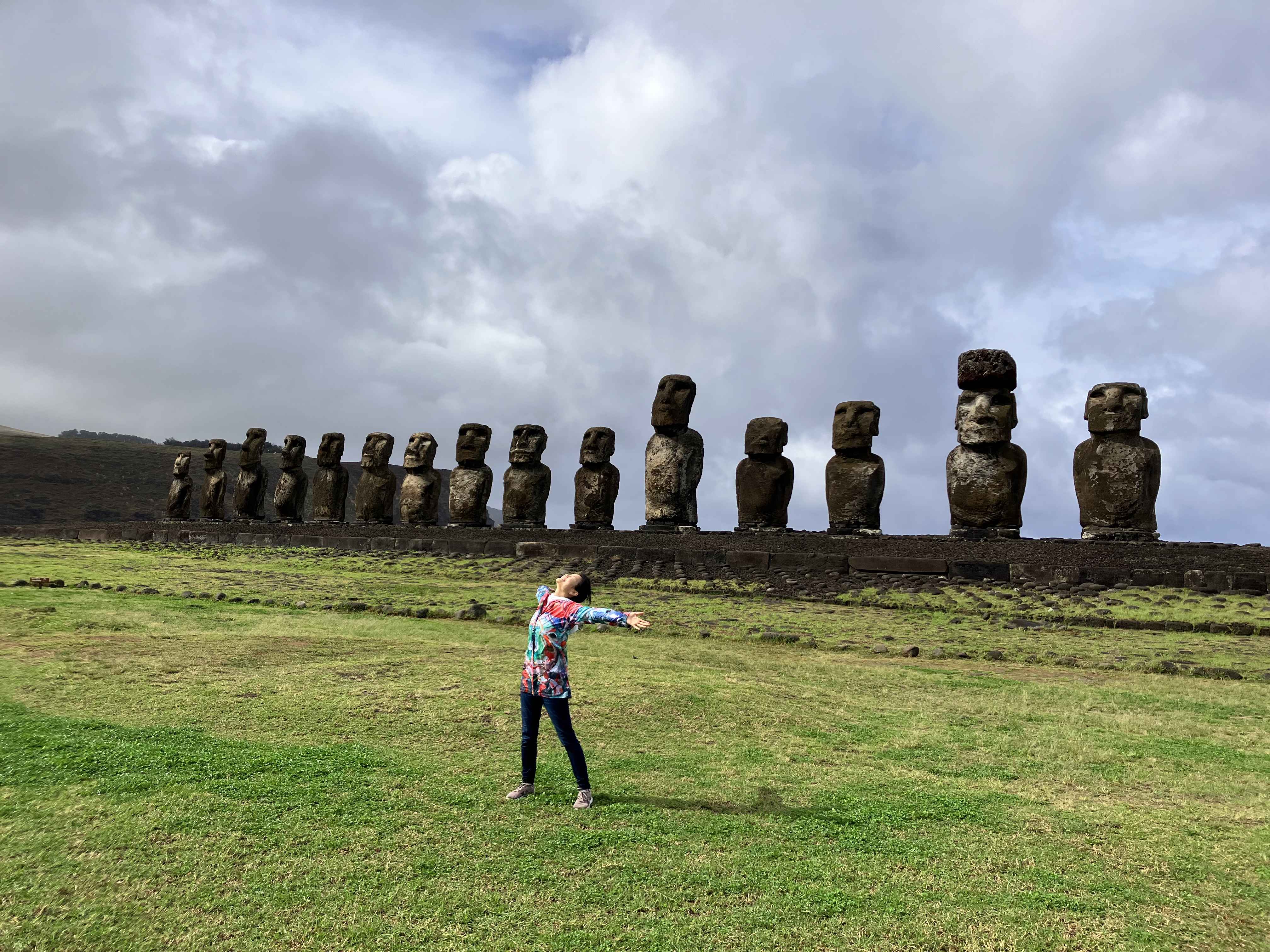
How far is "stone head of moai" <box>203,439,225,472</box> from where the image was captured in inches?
1097

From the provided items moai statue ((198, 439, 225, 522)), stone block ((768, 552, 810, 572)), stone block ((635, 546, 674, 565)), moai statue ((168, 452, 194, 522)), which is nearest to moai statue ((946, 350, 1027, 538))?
stone block ((768, 552, 810, 572))

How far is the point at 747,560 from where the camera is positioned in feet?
49.0

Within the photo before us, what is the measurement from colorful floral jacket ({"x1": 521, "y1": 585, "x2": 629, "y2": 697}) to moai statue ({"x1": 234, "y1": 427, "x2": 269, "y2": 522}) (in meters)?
24.0

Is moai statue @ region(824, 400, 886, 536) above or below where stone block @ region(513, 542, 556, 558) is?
above

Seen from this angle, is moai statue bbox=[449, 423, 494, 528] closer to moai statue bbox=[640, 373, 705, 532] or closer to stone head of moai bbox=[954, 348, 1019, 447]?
moai statue bbox=[640, 373, 705, 532]

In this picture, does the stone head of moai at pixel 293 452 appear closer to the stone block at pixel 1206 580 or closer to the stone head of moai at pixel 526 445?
the stone head of moai at pixel 526 445

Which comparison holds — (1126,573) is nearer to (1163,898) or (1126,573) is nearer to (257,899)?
(1163,898)

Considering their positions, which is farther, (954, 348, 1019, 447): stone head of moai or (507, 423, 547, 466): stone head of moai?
(507, 423, 547, 466): stone head of moai

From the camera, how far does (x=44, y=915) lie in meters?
3.01

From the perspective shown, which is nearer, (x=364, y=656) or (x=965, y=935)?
(x=965, y=935)

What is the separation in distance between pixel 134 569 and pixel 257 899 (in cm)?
1437

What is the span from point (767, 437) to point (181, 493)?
21.7 meters

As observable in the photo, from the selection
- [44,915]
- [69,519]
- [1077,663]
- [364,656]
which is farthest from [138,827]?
[69,519]

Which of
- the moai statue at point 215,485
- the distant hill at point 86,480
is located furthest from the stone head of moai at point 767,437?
the distant hill at point 86,480
